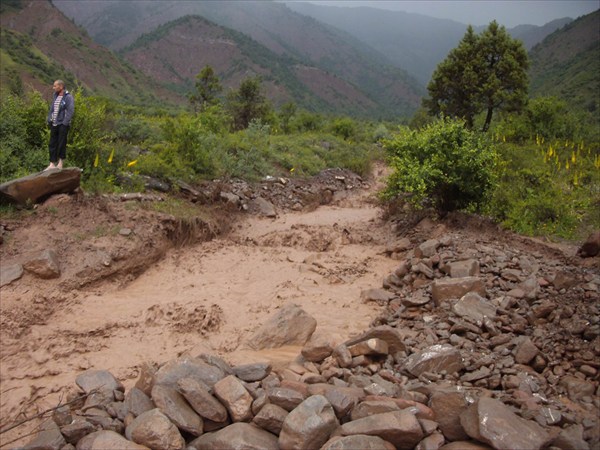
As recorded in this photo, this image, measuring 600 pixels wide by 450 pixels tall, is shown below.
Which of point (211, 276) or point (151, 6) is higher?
point (151, 6)

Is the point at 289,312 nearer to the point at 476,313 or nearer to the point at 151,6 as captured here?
the point at 476,313

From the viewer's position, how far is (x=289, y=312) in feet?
18.0

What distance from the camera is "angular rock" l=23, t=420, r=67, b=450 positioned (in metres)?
3.31

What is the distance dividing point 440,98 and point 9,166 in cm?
1897

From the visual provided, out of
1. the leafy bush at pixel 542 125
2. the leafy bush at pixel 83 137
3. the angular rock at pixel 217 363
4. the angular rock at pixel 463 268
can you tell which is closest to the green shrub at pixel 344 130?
the leafy bush at pixel 542 125

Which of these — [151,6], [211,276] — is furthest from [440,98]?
[151,6]

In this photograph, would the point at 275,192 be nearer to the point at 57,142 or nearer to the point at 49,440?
the point at 57,142

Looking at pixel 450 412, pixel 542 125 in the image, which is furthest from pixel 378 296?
pixel 542 125

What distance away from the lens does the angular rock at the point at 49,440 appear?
331cm

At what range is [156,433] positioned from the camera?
129 inches

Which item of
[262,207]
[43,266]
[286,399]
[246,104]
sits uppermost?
[246,104]

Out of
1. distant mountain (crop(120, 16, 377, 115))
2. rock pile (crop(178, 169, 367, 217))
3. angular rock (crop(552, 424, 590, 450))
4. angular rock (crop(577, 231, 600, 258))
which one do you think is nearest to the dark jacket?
rock pile (crop(178, 169, 367, 217))

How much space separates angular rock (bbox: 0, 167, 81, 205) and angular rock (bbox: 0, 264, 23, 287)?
1.48m

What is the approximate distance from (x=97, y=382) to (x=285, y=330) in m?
2.11
